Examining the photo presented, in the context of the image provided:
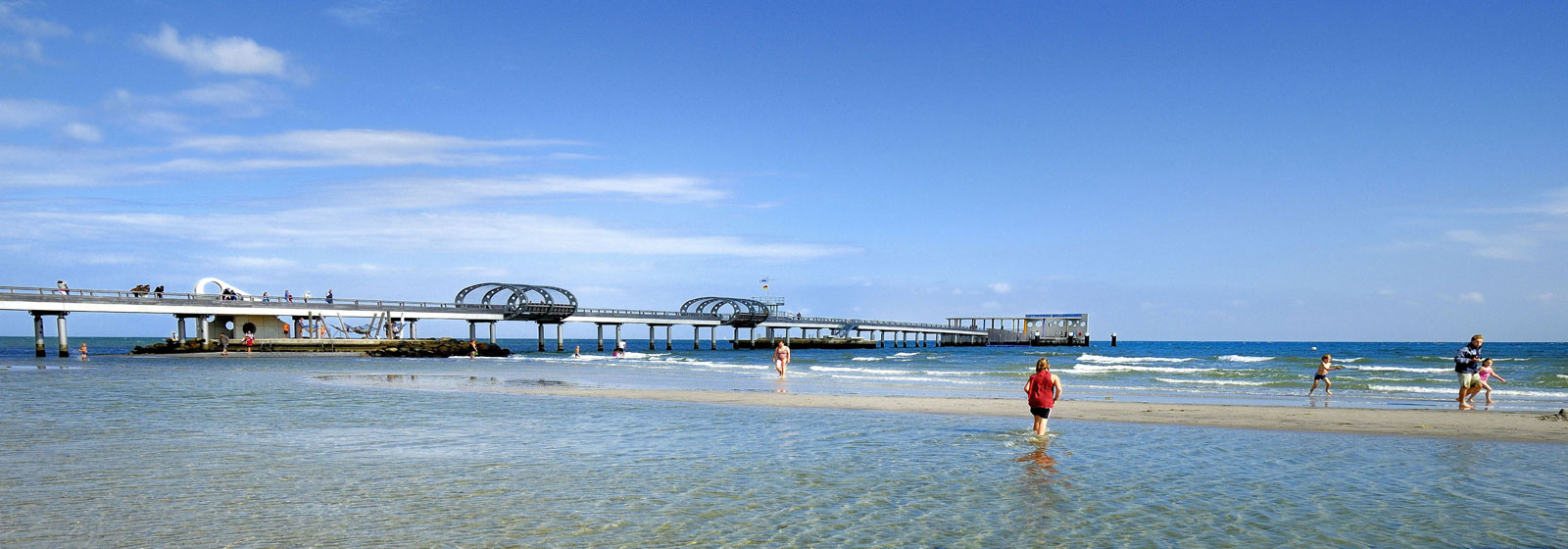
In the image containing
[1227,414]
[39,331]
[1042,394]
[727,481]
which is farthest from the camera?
[39,331]

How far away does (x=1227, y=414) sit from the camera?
60.6ft

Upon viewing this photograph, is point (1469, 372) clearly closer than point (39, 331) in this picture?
Yes

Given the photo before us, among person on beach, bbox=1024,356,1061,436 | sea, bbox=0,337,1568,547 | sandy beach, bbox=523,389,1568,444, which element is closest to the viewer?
sea, bbox=0,337,1568,547

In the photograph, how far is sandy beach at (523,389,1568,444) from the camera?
50.2 feet

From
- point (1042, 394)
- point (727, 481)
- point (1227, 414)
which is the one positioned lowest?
point (1227, 414)

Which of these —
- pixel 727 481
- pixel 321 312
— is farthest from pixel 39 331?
pixel 727 481

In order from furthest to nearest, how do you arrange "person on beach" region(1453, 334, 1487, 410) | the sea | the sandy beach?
1. "person on beach" region(1453, 334, 1487, 410)
2. the sandy beach
3. the sea

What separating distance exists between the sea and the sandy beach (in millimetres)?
1106

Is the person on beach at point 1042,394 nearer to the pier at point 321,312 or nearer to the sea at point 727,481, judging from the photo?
the sea at point 727,481

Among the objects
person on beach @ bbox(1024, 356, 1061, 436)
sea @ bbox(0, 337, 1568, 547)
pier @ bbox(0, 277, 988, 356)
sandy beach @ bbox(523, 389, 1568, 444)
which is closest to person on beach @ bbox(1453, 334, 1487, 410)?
sandy beach @ bbox(523, 389, 1568, 444)

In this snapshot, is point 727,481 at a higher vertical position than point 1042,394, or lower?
lower

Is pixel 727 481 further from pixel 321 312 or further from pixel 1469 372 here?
pixel 321 312

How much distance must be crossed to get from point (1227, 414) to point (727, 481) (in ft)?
41.4

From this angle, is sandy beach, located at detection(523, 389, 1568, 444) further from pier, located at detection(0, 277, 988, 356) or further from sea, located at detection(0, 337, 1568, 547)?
pier, located at detection(0, 277, 988, 356)
